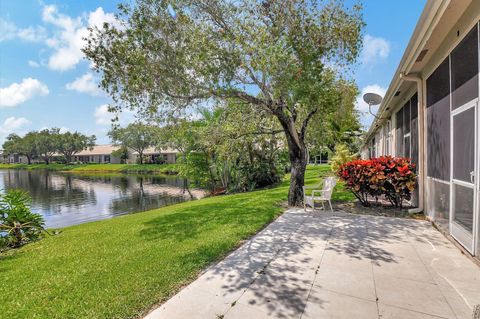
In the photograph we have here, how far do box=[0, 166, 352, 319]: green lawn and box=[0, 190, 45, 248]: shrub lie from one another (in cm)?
127

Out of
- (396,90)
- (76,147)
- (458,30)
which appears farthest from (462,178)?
(76,147)

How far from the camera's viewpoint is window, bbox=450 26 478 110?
364 cm

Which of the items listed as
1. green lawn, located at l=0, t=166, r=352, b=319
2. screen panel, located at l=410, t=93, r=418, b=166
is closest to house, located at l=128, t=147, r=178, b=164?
green lawn, located at l=0, t=166, r=352, b=319

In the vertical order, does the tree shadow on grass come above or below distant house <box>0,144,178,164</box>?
below

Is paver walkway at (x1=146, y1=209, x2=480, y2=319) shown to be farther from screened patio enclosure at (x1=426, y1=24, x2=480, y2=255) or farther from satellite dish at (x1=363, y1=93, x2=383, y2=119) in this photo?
satellite dish at (x1=363, y1=93, x2=383, y2=119)

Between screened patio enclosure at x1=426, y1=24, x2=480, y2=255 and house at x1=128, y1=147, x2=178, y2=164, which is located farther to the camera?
house at x1=128, y1=147, x2=178, y2=164

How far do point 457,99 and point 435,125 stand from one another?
4.15 ft

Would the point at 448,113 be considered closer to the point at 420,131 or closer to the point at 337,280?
the point at 420,131

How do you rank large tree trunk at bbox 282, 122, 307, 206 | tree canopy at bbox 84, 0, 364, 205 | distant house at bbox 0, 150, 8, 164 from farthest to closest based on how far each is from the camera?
distant house at bbox 0, 150, 8, 164 → large tree trunk at bbox 282, 122, 307, 206 → tree canopy at bbox 84, 0, 364, 205

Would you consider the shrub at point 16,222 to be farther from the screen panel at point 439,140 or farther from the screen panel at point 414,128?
the screen panel at point 414,128

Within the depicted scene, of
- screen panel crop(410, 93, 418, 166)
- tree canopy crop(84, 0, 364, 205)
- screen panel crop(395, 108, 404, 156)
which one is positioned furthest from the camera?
screen panel crop(395, 108, 404, 156)

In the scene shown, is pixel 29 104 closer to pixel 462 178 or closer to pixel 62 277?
pixel 62 277

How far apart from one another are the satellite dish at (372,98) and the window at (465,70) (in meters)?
5.52

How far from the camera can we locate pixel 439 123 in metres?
5.12
